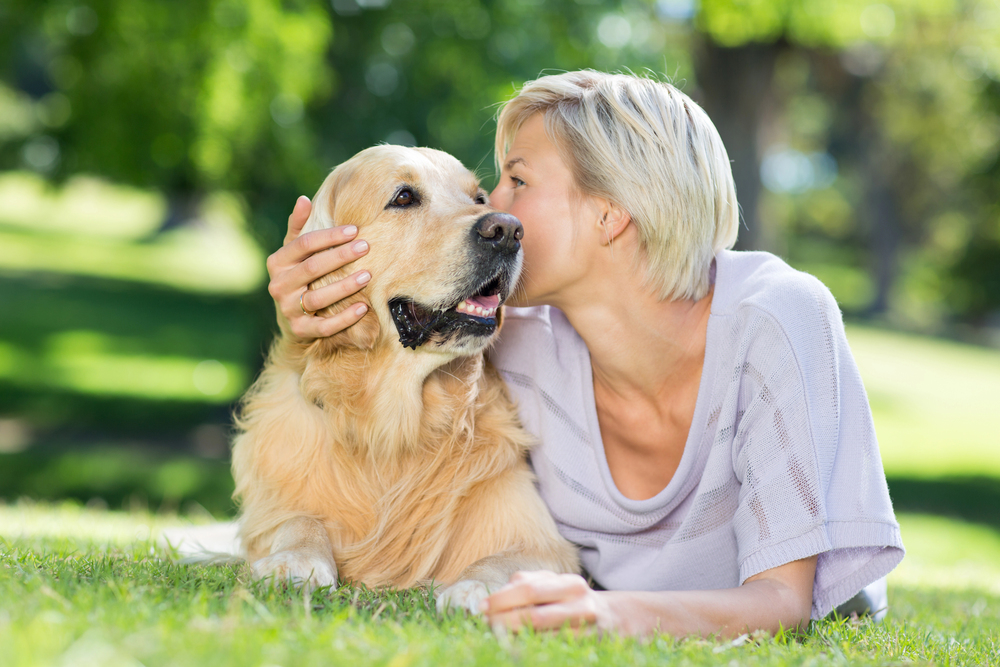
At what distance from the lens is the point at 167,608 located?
185 cm

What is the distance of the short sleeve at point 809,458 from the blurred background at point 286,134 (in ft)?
4.71

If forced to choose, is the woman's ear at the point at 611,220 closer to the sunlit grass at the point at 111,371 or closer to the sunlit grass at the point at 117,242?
the sunlit grass at the point at 111,371

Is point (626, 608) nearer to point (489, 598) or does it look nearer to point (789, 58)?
point (489, 598)

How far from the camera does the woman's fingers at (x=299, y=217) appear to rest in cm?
304

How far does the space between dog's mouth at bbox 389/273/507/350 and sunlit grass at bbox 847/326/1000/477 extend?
9669 millimetres

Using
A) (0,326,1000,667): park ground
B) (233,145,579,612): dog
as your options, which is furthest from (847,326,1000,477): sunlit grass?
(233,145,579,612): dog

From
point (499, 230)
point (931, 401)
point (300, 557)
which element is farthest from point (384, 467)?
point (931, 401)

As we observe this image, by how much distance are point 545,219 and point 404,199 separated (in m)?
0.48

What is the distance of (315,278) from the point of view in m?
2.82

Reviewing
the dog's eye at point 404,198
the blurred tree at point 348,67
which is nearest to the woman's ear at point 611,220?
the dog's eye at point 404,198

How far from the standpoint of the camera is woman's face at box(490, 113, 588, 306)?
291cm

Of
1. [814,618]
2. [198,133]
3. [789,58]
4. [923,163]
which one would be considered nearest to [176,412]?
[198,133]

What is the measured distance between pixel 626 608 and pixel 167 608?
103 cm

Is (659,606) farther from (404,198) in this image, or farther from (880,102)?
(880,102)
